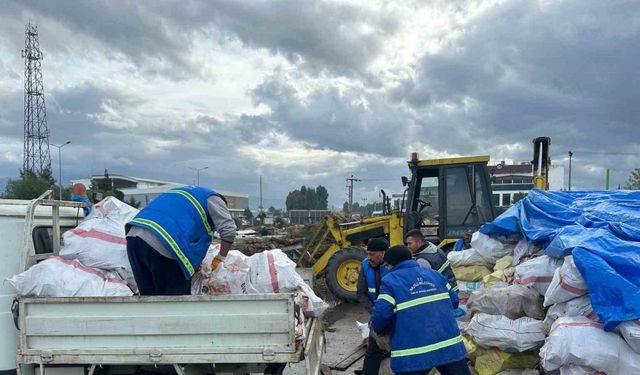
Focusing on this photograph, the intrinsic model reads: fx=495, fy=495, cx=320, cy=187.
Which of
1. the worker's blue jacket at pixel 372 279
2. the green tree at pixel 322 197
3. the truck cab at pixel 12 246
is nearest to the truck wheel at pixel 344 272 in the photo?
the worker's blue jacket at pixel 372 279

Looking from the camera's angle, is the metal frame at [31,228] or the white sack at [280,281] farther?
the white sack at [280,281]

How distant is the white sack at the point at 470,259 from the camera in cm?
576

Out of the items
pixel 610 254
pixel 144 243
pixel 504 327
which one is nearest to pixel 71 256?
pixel 144 243

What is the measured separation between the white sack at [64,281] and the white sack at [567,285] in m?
3.29

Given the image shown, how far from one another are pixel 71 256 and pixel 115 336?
0.80m

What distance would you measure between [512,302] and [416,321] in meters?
1.68

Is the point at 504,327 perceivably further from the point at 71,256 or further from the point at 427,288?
the point at 71,256

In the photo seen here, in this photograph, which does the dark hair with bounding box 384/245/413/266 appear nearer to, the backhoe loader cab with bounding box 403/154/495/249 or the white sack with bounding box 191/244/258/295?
the white sack with bounding box 191/244/258/295

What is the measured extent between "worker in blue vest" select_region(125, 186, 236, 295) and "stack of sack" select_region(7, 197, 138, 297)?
7.7 inches

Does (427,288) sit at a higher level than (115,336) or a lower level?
higher

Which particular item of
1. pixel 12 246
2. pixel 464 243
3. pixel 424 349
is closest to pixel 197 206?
pixel 12 246

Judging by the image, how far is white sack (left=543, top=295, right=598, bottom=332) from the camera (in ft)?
12.7

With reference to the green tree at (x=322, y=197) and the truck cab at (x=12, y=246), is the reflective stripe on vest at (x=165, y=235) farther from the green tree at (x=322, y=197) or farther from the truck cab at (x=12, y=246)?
the green tree at (x=322, y=197)

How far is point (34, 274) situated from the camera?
123 inches
